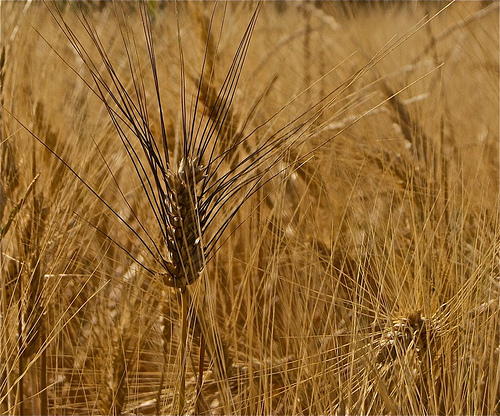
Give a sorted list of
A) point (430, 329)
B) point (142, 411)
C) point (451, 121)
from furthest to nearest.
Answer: point (451, 121)
point (142, 411)
point (430, 329)

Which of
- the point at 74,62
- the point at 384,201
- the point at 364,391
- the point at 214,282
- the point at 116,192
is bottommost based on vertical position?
the point at 364,391

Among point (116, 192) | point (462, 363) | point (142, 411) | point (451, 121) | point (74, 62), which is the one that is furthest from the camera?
point (74, 62)

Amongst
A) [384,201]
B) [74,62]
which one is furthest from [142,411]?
[74,62]

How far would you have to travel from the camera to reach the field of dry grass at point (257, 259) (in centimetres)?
61

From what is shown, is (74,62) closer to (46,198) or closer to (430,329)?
(46,198)

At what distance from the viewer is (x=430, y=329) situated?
2.19ft

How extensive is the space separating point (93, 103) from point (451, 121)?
73 cm

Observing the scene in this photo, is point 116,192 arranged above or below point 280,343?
above

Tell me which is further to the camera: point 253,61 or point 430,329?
point 253,61

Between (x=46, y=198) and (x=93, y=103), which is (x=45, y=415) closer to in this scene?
(x=46, y=198)

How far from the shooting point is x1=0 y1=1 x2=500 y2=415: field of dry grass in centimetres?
61

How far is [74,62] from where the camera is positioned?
1.69m

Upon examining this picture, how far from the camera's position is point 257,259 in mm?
778

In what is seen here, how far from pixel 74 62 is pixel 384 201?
3.44 feet
